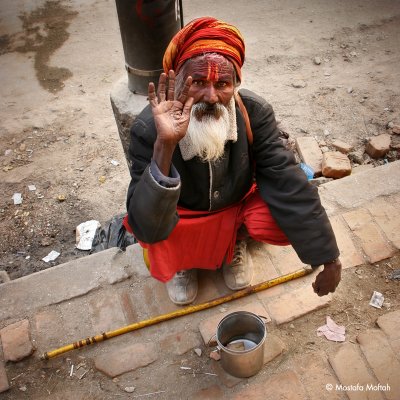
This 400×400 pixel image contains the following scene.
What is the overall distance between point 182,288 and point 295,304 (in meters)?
0.70

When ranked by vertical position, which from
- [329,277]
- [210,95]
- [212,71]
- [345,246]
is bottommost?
[345,246]

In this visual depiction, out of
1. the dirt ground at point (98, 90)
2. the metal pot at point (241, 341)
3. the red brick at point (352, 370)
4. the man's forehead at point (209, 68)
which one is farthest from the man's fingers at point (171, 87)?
the dirt ground at point (98, 90)

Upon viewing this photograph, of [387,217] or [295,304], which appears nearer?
[295,304]

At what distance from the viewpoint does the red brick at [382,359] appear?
222 centimetres

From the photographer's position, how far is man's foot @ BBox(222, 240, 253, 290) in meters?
2.68

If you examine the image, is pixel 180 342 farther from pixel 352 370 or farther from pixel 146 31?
pixel 146 31

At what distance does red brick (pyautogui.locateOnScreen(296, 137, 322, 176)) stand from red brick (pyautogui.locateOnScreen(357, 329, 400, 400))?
1755 mm

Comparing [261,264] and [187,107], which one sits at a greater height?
[187,107]

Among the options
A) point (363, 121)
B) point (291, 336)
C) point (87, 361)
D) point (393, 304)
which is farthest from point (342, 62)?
point (87, 361)

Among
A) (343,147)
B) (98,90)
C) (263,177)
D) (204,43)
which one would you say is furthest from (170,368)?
(98,90)

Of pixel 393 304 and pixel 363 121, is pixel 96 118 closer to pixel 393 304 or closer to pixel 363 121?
pixel 363 121

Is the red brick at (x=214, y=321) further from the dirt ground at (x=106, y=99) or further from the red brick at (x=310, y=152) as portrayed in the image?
the red brick at (x=310, y=152)

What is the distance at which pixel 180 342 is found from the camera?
8.14 ft

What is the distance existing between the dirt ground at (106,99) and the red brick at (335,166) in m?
0.30
